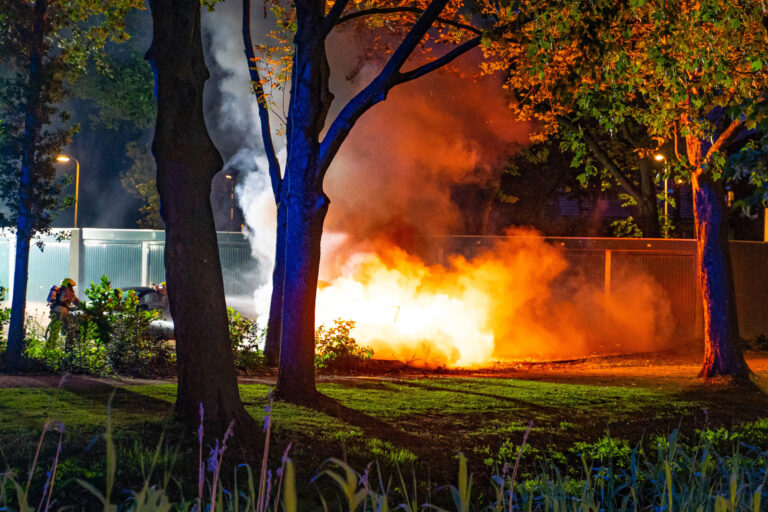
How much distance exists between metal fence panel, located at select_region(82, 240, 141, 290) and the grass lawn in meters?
15.5

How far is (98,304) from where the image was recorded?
13.6 metres

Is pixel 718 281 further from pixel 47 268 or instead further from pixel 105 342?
pixel 47 268

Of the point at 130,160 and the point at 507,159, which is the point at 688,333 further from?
the point at 130,160

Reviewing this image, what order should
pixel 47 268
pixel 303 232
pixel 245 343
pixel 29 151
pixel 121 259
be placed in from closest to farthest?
pixel 303 232, pixel 29 151, pixel 245 343, pixel 121 259, pixel 47 268

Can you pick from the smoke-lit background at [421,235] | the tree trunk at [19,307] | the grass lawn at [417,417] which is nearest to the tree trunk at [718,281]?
the grass lawn at [417,417]

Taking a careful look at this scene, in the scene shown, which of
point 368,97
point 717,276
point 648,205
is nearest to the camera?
point 368,97

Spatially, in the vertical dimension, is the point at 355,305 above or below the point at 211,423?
above

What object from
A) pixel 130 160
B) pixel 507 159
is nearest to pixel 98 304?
pixel 507 159

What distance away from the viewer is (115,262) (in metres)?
27.1

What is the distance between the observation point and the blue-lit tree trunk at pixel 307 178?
1022cm

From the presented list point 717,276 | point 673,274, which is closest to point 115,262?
point 673,274

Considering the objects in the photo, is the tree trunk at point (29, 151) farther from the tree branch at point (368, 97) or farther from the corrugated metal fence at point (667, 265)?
the corrugated metal fence at point (667, 265)

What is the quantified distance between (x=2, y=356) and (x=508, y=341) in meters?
11.6

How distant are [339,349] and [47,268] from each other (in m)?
18.1
